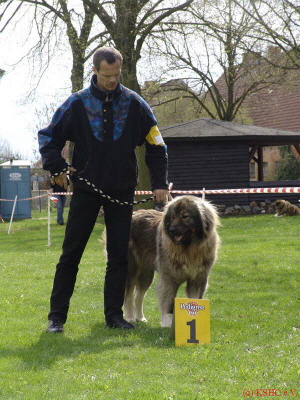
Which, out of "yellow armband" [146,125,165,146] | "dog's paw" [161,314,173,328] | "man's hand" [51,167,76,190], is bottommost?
"dog's paw" [161,314,173,328]

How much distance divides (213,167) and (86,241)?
18.8 metres

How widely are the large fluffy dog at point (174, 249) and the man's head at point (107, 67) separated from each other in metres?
1.25

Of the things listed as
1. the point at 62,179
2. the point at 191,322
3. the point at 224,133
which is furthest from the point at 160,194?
the point at 224,133

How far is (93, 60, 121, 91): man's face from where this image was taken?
17.8 feet

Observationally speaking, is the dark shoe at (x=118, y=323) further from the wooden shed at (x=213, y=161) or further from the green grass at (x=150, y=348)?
the wooden shed at (x=213, y=161)

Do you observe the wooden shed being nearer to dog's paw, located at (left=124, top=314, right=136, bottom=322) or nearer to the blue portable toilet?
the blue portable toilet

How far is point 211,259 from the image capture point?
240 inches

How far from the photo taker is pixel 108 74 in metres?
5.46

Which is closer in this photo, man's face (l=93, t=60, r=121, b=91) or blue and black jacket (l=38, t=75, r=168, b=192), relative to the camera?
man's face (l=93, t=60, r=121, b=91)

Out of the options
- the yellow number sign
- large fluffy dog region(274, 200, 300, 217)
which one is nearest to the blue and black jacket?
the yellow number sign

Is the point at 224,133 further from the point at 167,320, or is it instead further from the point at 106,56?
the point at 106,56

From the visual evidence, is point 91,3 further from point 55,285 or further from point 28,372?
point 28,372

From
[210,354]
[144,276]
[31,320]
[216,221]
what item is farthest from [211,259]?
[31,320]

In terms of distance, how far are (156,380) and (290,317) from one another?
2.63 metres
